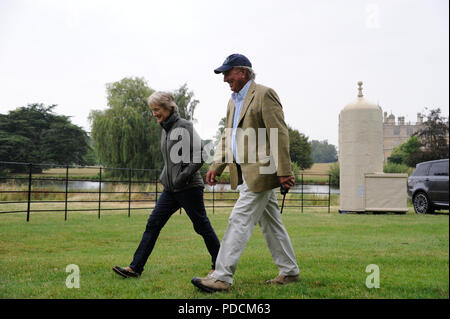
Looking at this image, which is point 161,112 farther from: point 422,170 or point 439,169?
point 422,170

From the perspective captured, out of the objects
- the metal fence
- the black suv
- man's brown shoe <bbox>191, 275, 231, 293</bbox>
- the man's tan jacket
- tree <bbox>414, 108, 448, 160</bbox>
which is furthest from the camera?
tree <bbox>414, 108, 448, 160</bbox>

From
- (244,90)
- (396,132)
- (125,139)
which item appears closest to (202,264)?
(244,90)

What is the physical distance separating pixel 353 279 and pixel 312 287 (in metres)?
0.58

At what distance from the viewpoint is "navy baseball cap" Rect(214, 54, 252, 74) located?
3.99m

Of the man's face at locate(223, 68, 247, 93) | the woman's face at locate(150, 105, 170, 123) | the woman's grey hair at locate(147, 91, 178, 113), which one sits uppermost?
the man's face at locate(223, 68, 247, 93)

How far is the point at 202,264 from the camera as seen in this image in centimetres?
535

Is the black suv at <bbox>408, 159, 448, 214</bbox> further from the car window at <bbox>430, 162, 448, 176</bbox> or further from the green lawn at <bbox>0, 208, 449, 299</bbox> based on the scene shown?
the green lawn at <bbox>0, 208, 449, 299</bbox>

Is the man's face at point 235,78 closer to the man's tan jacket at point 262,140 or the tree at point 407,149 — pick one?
the man's tan jacket at point 262,140

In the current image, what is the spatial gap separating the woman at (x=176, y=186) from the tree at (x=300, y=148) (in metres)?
51.8

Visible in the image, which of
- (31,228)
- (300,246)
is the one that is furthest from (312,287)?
(31,228)

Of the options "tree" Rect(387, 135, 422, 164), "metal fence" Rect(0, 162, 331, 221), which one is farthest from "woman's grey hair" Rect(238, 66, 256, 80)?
"tree" Rect(387, 135, 422, 164)

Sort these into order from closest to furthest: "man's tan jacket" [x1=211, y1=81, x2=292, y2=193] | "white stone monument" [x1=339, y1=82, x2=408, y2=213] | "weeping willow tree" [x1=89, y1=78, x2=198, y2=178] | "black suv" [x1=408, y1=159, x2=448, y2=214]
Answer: "man's tan jacket" [x1=211, y1=81, x2=292, y2=193] < "black suv" [x1=408, y1=159, x2=448, y2=214] < "white stone monument" [x1=339, y1=82, x2=408, y2=213] < "weeping willow tree" [x1=89, y1=78, x2=198, y2=178]

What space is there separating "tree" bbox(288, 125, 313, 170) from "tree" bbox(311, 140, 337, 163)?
187ft

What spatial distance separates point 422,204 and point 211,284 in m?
14.8
